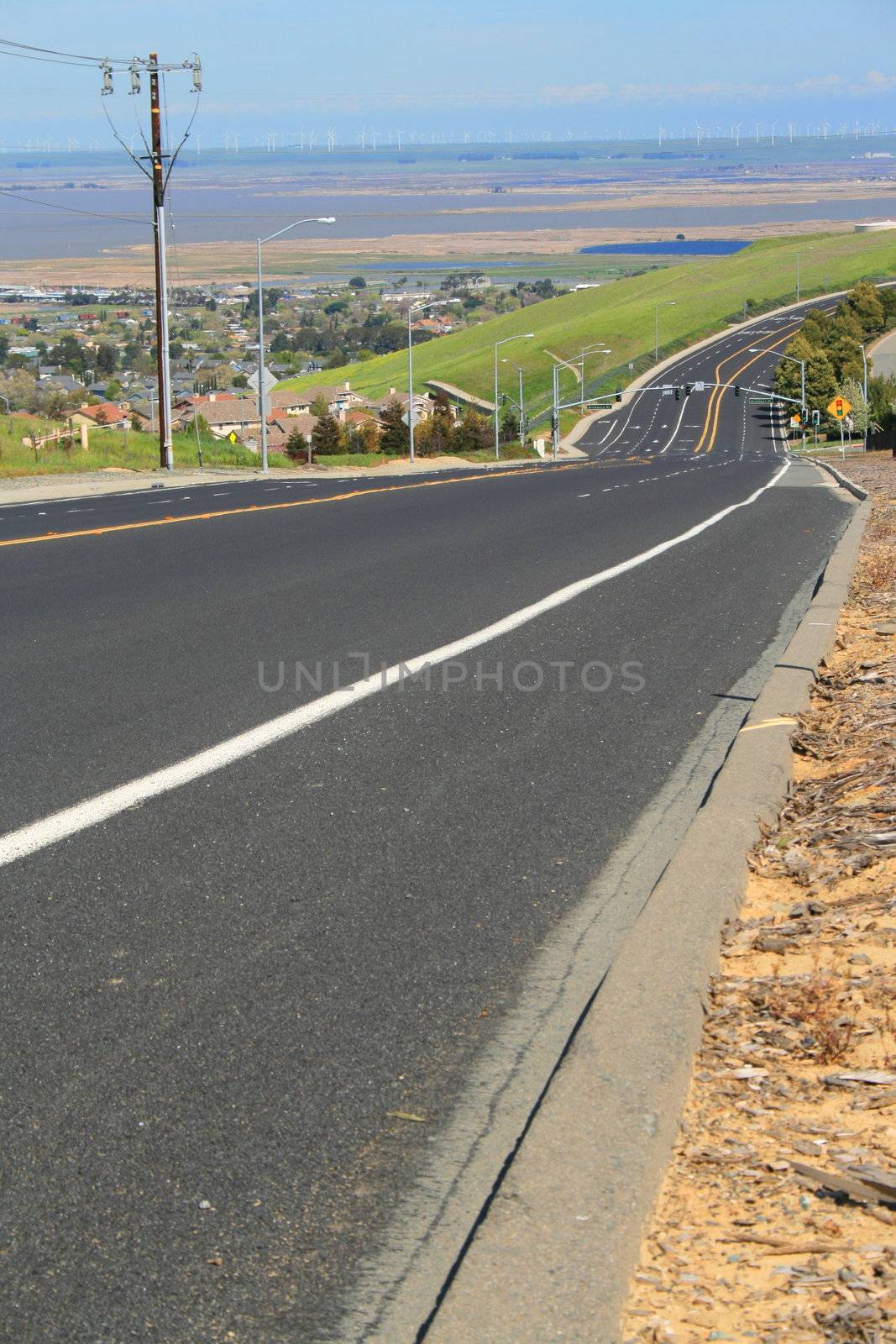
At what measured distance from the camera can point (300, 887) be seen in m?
5.59

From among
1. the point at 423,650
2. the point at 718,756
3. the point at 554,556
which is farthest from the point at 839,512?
the point at 718,756

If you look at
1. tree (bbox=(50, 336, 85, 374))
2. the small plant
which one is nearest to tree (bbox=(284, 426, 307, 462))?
the small plant

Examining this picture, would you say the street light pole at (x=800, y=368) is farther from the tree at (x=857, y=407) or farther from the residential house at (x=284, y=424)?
the residential house at (x=284, y=424)

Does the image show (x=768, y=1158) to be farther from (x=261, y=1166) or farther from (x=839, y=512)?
(x=839, y=512)

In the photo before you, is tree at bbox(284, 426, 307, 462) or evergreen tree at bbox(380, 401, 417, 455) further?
evergreen tree at bbox(380, 401, 417, 455)

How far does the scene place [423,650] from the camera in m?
10.2

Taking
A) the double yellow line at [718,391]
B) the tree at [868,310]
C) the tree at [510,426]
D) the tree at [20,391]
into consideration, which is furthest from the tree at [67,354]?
the tree at [868,310]

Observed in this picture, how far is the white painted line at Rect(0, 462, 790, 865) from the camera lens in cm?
614

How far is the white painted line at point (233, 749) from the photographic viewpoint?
242 inches

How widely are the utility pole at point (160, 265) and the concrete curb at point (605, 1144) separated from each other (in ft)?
115

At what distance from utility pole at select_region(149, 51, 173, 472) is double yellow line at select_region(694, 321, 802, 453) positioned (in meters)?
71.3

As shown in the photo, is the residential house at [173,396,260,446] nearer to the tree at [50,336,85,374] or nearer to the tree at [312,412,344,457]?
the tree at [50,336,85,374]

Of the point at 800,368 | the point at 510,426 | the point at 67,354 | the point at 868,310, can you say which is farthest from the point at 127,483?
the point at 67,354

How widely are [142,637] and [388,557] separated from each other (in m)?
4.81
